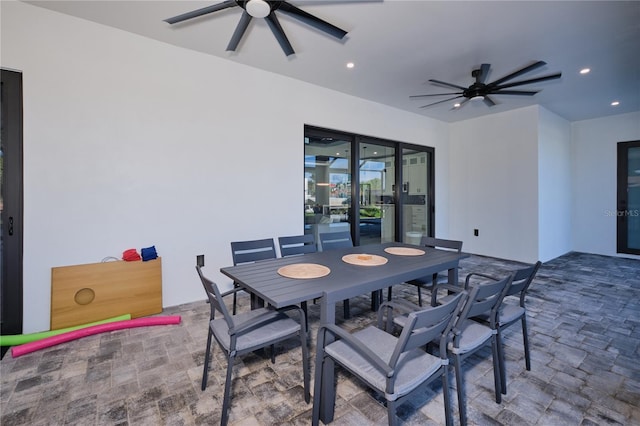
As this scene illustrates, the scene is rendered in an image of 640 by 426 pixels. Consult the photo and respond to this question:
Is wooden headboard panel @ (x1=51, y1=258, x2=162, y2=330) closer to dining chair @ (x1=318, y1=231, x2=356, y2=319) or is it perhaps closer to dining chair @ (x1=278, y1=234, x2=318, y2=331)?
dining chair @ (x1=278, y1=234, x2=318, y2=331)

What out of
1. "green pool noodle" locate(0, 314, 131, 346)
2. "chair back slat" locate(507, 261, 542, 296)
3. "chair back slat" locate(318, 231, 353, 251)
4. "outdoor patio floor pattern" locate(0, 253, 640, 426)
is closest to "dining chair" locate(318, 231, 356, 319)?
"chair back slat" locate(318, 231, 353, 251)

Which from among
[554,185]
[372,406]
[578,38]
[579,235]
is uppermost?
[578,38]

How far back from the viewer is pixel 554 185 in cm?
574

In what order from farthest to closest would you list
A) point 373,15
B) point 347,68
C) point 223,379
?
point 347,68, point 373,15, point 223,379

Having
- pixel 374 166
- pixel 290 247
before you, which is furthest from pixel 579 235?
pixel 290 247

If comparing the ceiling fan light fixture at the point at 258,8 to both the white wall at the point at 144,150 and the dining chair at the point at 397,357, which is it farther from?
the dining chair at the point at 397,357

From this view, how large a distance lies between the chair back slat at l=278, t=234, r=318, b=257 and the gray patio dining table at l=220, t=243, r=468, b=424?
0.44 metres

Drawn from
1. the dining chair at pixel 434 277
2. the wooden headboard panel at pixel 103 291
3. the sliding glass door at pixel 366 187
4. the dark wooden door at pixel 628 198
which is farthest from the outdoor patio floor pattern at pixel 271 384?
the dark wooden door at pixel 628 198

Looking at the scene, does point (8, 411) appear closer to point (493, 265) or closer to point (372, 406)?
point (372, 406)

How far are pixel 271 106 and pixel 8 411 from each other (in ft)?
12.3

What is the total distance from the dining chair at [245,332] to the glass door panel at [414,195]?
14.7 ft

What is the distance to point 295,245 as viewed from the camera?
3.15 metres

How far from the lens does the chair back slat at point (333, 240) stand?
3290 mm

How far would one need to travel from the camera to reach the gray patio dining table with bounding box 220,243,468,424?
161cm
